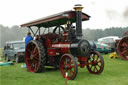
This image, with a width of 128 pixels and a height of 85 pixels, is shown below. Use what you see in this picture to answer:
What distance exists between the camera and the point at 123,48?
1121cm

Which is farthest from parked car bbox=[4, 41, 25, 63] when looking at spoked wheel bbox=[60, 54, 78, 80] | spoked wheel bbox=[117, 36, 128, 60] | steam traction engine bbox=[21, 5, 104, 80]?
spoked wheel bbox=[117, 36, 128, 60]

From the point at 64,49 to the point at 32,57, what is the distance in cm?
173

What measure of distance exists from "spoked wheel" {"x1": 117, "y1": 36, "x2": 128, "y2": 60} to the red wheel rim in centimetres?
→ 574

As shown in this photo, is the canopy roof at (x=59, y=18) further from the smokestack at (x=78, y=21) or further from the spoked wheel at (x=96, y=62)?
the spoked wheel at (x=96, y=62)

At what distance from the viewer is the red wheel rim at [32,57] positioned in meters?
7.46

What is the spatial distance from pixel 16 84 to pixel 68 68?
1.69 meters

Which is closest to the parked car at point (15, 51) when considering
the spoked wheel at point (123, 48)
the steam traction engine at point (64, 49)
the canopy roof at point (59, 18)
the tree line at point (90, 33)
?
the steam traction engine at point (64, 49)

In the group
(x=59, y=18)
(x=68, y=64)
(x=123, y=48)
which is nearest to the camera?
(x=68, y=64)

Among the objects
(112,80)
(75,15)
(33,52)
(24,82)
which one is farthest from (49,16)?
(112,80)

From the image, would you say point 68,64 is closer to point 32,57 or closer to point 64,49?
point 64,49

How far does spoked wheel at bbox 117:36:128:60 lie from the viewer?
10939 millimetres

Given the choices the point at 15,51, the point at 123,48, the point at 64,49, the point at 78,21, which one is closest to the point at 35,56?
the point at 64,49

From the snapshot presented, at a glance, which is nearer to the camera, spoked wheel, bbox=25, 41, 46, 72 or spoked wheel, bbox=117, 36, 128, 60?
spoked wheel, bbox=25, 41, 46, 72

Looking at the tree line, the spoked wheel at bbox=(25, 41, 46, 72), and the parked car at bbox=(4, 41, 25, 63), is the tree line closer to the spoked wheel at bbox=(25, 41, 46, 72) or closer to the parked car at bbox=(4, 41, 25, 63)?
the parked car at bbox=(4, 41, 25, 63)
